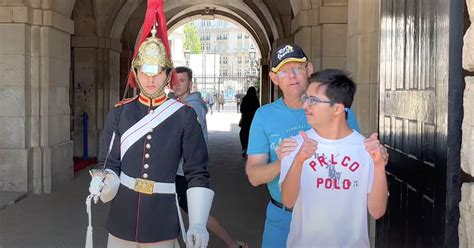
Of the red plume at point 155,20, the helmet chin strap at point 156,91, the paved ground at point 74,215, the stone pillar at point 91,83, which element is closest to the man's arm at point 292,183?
the helmet chin strap at point 156,91

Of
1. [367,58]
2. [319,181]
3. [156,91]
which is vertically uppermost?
[367,58]

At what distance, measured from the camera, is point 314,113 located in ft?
7.59

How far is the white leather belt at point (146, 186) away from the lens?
2.87 m

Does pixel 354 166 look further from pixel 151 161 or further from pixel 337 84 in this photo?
pixel 151 161

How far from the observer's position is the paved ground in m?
5.75

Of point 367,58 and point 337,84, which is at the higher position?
point 367,58

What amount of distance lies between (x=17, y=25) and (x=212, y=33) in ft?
269

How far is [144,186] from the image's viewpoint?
2865 millimetres

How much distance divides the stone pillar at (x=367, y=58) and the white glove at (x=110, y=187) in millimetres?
2613

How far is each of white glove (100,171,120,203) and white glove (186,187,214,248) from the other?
37 centimetres

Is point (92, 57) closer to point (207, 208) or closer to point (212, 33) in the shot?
point (207, 208)

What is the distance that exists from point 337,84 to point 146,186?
1.13m

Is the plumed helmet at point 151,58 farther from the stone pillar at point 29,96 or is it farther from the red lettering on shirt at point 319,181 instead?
the stone pillar at point 29,96

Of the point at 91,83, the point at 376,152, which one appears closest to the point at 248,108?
the point at 91,83
